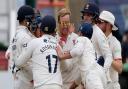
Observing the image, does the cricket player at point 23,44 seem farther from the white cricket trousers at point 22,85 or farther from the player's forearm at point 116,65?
the player's forearm at point 116,65

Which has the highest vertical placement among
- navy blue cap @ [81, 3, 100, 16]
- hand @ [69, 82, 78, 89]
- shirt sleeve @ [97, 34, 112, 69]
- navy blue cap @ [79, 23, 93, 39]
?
navy blue cap @ [81, 3, 100, 16]

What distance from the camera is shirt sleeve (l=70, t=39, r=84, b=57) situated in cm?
1127

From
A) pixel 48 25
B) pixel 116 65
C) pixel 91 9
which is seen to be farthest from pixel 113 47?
pixel 48 25

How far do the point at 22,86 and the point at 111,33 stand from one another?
1764mm

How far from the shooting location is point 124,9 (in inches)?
1237

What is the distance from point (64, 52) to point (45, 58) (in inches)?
23.6

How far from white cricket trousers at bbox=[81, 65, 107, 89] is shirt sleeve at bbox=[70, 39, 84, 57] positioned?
0.31m

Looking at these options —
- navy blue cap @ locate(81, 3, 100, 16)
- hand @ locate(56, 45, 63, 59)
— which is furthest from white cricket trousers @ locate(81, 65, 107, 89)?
navy blue cap @ locate(81, 3, 100, 16)

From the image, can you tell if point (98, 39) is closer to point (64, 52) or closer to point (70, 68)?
point (70, 68)

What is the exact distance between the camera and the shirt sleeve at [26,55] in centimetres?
1100

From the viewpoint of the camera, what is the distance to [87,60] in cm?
1141

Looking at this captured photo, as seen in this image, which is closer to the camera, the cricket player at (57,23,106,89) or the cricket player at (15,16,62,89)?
the cricket player at (15,16,62,89)

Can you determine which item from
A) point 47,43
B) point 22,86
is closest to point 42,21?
point 47,43

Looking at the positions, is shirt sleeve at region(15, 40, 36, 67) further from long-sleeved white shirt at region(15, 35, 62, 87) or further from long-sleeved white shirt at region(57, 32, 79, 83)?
long-sleeved white shirt at region(57, 32, 79, 83)
